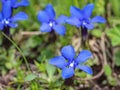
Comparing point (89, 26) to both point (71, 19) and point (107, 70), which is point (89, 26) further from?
point (107, 70)

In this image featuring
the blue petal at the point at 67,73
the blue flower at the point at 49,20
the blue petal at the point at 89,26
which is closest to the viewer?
the blue petal at the point at 67,73

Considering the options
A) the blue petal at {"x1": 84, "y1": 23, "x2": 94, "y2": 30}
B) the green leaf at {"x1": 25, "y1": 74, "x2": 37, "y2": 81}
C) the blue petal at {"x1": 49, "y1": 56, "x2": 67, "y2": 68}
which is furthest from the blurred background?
the blue petal at {"x1": 84, "y1": 23, "x2": 94, "y2": 30}

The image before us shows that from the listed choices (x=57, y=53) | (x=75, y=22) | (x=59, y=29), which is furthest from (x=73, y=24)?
(x=57, y=53)

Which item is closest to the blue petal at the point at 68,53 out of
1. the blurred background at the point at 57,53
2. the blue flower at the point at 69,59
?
the blue flower at the point at 69,59

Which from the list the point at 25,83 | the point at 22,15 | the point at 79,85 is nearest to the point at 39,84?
the point at 25,83

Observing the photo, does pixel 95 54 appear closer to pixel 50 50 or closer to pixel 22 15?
pixel 50 50

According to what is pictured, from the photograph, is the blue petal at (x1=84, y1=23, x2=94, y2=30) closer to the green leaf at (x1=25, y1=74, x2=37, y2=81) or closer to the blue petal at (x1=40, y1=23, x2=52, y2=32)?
the blue petal at (x1=40, y1=23, x2=52, y2=32)

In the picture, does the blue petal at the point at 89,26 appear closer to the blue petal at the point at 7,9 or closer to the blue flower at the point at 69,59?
the blue flower at the point at 69,59
